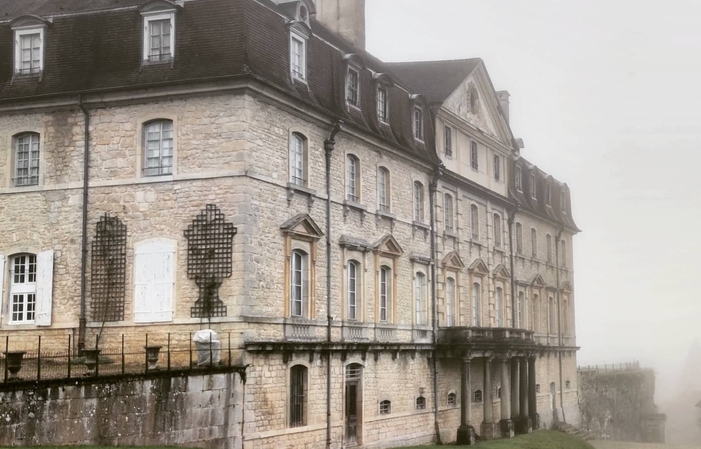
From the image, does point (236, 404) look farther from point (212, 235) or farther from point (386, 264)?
point (386, 264)

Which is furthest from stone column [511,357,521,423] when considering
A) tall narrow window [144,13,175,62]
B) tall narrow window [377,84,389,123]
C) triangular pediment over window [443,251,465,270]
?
tall narrow window [144,13,175,62]

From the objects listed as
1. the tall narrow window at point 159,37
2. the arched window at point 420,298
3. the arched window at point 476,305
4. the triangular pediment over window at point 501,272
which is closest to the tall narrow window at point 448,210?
the arched window at point 420,298

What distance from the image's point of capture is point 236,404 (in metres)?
26.0

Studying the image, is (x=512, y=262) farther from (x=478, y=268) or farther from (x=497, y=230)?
(x=478, y=268)

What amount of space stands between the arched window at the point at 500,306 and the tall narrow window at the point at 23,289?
924 inches

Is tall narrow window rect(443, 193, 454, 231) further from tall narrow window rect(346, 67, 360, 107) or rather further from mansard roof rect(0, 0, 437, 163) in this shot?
mansard roof rect(0, 0, 437, 163)

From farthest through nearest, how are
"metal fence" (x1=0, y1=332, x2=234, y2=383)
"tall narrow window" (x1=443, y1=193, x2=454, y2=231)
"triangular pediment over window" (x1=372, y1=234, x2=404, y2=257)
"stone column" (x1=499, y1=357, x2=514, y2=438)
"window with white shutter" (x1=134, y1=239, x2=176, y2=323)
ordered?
"stone column" (x1=499, y1=357, x2=514, y2=438) → "tall narrow window" (x1=443, y1=193, x2=454, y2=231) → "triangular pediment over window" (x1=372, y1=234, x2=404, y2=257) → "window with white shutter" (x1=134, y1=239, x2=176, y2=323) → "metal fence" (x1=0, y1=332, x2=234, y2=383)

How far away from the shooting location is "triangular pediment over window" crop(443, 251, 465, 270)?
40.5 metres

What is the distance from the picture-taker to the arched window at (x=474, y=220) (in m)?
44.2

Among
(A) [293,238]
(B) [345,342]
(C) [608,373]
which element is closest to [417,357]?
(B) [345,342]

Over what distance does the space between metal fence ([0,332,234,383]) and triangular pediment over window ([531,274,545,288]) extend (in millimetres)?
28509

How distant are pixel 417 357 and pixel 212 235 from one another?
12.5m

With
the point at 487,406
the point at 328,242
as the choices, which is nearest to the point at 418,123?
the point at 328,242

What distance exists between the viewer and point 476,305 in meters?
44.2
